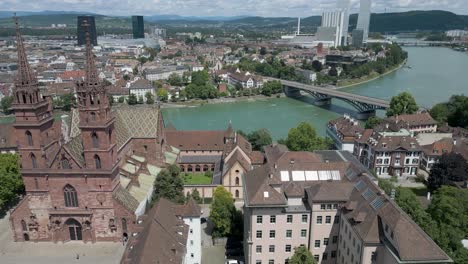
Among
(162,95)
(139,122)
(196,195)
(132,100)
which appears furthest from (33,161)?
(162,95)

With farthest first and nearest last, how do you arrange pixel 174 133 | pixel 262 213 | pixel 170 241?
pixel 174 133, pixel 262 213, pixel 170 241

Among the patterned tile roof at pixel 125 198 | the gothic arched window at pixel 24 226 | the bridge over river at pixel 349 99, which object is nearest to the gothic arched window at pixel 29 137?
the gothic arched window at pixel 24 226

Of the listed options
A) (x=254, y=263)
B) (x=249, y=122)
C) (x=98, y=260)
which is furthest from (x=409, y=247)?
(x=249, y=122)

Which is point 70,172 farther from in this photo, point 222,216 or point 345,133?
point 345,133

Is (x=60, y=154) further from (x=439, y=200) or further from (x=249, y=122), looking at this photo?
(x=249, y=122)

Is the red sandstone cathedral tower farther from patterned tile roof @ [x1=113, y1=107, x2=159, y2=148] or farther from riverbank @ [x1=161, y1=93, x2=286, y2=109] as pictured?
riverbank @ [x1=161, y1=93, x2=286, y2=109]

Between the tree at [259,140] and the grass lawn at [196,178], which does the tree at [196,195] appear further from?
the tree at [259,140]

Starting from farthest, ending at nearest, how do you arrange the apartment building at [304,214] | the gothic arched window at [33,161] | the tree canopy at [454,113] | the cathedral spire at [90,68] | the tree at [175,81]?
the tree at [175,81] < the tree canopy at [454,113] < the gothic arched window at [33,161] < the cathedral spire at [90,68] < the apartment building at [304,214]
